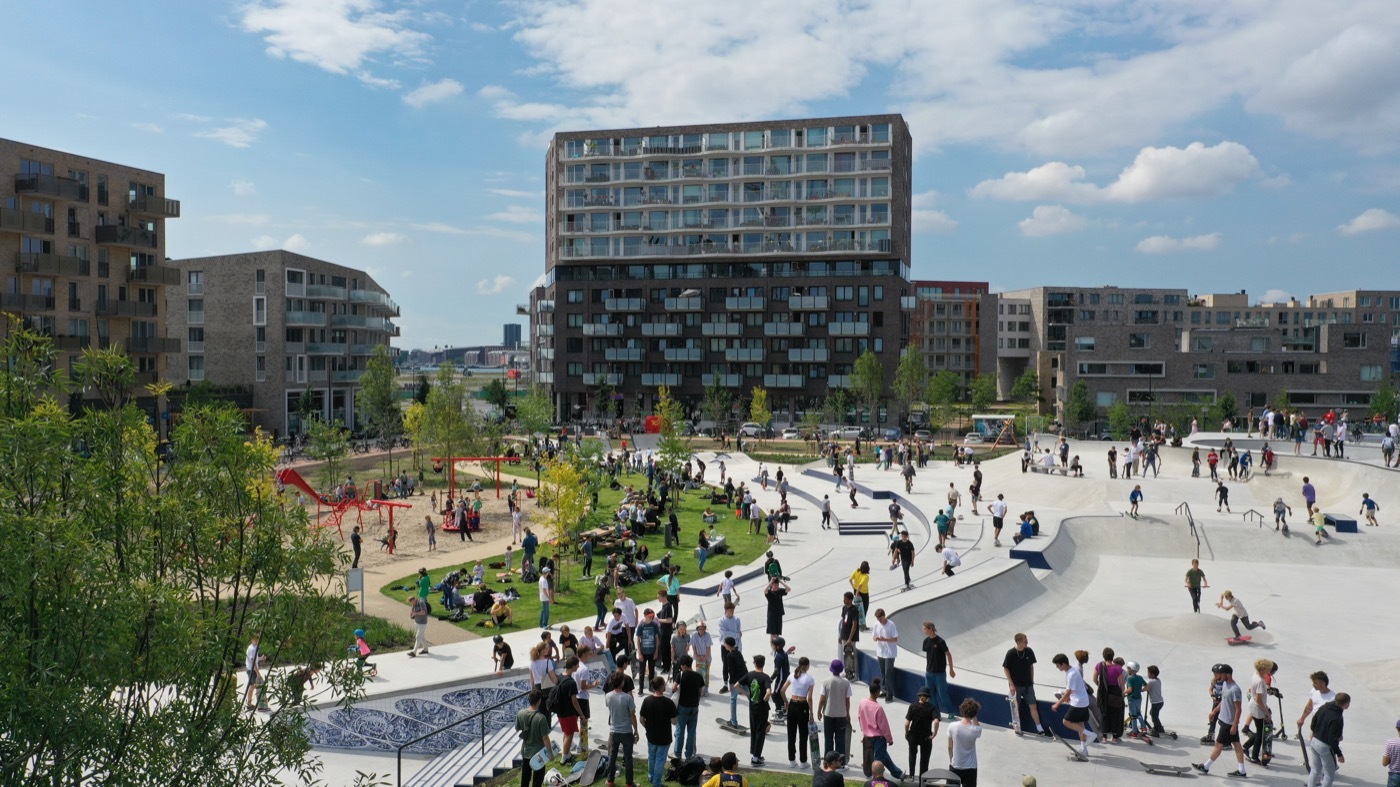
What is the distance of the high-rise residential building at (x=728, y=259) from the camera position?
264ft

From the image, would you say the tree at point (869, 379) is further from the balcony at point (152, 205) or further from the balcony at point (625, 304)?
the balcony at point (152, 205)

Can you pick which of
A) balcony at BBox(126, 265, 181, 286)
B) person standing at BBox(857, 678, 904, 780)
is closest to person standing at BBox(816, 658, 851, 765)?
person standing at BBox(857, 678, 904, 780)

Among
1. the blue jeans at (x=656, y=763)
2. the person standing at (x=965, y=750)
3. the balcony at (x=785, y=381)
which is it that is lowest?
the blue jeans at (x=656, y=763)

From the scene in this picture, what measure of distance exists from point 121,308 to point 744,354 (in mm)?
46969

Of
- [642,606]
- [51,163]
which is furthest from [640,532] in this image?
[51,163]

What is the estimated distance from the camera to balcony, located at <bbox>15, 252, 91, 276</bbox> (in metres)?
51.4

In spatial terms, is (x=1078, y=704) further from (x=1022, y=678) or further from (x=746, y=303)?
(x=746, y=303)

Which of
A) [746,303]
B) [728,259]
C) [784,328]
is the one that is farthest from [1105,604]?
[728,259]

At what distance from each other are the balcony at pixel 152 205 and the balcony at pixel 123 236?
1227mm

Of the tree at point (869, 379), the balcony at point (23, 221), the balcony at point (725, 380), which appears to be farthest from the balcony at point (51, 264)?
the tree at point (869, 379)

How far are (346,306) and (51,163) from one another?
28.1 m

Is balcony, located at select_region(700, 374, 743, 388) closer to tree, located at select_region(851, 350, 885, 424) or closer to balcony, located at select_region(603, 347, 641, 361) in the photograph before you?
balcony, located at select_region(603, 347, 641, 361)

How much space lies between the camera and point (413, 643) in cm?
2059

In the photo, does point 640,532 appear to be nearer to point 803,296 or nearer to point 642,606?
point 642,606
